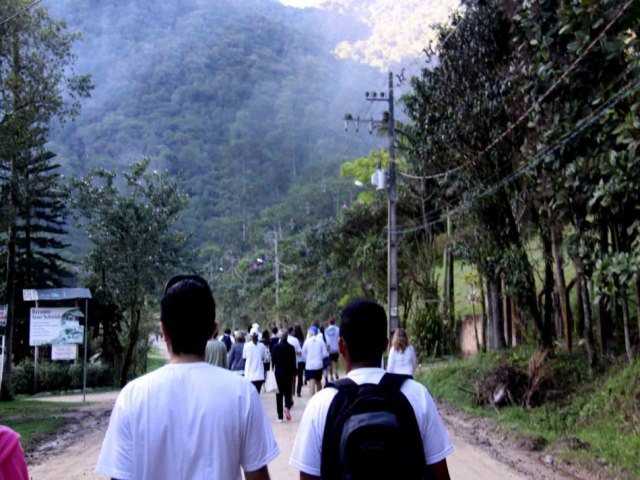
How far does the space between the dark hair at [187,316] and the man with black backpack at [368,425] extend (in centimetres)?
63

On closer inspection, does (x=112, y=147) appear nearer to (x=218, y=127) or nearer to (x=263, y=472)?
(x=218, y=127)

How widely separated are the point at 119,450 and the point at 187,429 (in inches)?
12.1

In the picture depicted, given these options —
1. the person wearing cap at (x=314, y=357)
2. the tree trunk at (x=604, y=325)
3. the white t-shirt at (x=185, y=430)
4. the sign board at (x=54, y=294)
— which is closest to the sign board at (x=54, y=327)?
the sign board at (x=54, y=294)

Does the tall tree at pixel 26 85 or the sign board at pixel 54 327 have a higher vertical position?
the tall tree at pixel 26 85

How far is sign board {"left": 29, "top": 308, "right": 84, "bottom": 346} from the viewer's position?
68.1ft

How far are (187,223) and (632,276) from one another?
258 ft

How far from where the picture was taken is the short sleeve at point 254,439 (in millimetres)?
3064

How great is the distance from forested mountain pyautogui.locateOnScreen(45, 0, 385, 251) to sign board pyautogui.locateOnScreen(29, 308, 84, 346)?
52.9m

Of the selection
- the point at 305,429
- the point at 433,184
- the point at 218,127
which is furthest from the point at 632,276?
the point at 218,127

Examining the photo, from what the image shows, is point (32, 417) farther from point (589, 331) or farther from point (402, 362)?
point (589, 331)

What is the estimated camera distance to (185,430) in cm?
300

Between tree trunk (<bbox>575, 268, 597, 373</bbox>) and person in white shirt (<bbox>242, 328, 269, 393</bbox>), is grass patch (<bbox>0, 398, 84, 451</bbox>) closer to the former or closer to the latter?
person in white shirt (<bbox>242, 328, 269, 393</bbox>)

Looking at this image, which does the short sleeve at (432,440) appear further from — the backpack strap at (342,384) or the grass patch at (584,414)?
the grass patch at (584,414)

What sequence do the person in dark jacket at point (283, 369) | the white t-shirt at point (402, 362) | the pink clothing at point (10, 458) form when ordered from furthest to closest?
the person in dark jacket at point (283, 369)
the white t-shirt at point (402, 362)
the pink clothing at point (10, 458)
